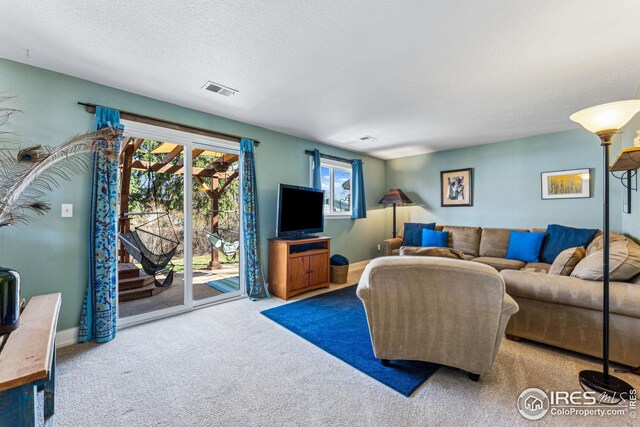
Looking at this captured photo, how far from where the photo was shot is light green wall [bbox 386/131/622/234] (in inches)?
150

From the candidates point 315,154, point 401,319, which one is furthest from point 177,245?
point 401,319

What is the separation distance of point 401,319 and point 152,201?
327cm

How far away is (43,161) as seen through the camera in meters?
1.64

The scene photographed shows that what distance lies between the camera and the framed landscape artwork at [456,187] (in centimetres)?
490

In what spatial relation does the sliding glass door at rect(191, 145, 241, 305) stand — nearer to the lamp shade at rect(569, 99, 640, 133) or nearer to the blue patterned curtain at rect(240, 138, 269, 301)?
the blue patterned curtain at rect(240, 138, 269, 301)

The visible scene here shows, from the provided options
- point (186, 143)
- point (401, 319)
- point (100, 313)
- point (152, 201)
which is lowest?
point (100, 313)

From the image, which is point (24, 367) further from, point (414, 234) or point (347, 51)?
point (414, 234)

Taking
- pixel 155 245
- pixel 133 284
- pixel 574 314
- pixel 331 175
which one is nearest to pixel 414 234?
pixel 331 175

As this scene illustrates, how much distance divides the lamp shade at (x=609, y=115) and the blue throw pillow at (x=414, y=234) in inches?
129

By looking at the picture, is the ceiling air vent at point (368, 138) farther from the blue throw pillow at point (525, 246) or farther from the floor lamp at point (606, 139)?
the floor lamp at point (606, 139)

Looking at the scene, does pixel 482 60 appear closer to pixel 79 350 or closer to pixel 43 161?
pixel 43 161

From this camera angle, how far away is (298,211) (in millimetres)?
3963

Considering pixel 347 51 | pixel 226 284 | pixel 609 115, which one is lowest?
pixel 226 284

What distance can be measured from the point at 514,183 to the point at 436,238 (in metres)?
1.55
